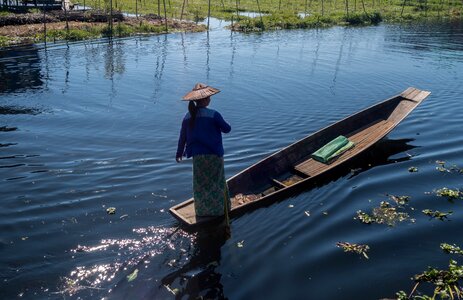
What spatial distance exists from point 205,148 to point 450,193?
547 cm

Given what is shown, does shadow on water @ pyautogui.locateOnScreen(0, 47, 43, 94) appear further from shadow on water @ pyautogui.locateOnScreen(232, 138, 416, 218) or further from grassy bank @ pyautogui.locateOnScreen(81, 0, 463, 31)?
grassy bank @ pyautogui.locateOnScreen(81, 0, 463, 31)

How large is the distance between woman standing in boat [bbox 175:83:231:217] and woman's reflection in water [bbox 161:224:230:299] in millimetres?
465

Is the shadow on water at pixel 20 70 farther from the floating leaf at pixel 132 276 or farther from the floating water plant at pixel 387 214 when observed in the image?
the floating water plant at pixel 387 214

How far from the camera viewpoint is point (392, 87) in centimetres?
1723

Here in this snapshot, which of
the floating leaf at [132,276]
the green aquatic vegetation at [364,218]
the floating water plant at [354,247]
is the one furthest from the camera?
the green aquatic vegetation at [364,218]

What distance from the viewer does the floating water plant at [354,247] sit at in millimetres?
6716

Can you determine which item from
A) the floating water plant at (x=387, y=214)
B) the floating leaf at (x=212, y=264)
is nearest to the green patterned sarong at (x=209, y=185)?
the floating leaf at (x=212, y=264)

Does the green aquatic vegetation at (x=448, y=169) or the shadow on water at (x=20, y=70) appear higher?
the shadow on water at (x=20, y=70)

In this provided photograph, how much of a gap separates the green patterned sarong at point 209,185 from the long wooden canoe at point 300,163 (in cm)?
20

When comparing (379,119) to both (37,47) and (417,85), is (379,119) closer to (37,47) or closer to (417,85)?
(417,85)

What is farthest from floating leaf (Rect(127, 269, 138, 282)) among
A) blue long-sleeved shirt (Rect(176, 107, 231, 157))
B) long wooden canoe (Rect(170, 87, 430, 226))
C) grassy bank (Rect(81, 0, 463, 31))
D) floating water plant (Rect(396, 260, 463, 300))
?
grassy bank (Rect(81, 0, 463, 31))

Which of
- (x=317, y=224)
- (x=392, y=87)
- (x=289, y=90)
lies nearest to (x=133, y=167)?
(x=317, y=224)

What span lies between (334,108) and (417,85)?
536 cm

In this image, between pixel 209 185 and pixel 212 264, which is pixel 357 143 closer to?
pixel 209 185
